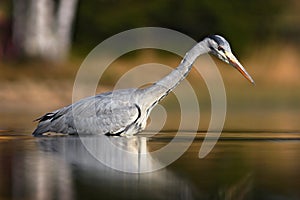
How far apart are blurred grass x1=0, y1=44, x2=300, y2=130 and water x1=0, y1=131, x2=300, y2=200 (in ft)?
10.5

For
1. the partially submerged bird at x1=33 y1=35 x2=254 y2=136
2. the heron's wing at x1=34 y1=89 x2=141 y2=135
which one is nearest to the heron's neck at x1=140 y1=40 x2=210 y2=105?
the partially submerged bird at x1=33 y1=35 x2=254 y2=136

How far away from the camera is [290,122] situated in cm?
1488

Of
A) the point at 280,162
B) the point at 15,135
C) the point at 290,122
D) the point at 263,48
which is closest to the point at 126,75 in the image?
the point at 263,48

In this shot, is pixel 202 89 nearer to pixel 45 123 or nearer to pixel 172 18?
pixel 172 18

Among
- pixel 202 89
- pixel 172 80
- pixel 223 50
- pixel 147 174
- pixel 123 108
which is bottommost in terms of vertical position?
pixel 147 174

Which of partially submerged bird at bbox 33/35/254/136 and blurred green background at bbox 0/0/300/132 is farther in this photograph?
blurred green background at bbox 0/0/300/132

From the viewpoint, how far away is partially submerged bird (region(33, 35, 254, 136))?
1089 cm

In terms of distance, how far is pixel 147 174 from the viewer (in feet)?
25.2

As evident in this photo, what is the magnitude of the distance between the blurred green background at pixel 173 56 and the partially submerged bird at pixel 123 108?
9.52 meters

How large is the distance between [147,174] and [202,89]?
17181 millimetres

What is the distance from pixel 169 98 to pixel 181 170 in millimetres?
15598

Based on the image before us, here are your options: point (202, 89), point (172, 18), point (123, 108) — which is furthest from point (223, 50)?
point (172, 18)

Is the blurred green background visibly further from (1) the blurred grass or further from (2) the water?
(2) the water

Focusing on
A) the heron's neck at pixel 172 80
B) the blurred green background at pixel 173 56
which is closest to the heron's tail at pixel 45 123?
the heron's neck at pixel 172 80
